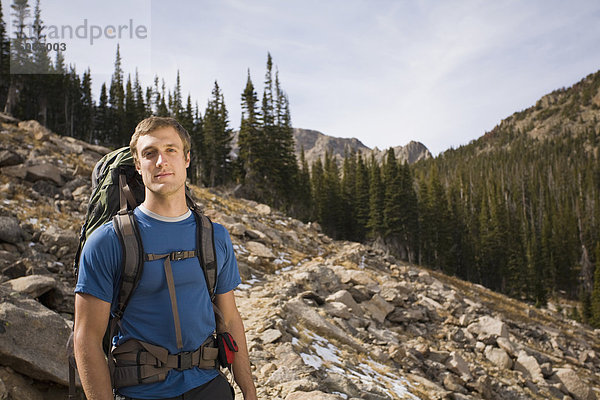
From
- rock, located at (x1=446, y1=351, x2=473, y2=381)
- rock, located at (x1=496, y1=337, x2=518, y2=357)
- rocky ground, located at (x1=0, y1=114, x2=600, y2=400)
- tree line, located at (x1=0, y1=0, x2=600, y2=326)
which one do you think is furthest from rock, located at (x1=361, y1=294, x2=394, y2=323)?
tree line, located at (x1=0, y1=0, x2=600, y2=326)

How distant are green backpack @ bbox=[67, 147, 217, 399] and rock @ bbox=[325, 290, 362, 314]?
10.7 metres

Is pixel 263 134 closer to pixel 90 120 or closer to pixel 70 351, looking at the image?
pixel 90 120

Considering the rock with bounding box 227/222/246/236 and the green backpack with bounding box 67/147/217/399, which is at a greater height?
the green backpack with bounding box 67/147/217/399

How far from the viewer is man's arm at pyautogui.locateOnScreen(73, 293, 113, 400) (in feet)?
6.56

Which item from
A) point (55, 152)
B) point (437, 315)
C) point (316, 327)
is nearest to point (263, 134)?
point (55, 152)

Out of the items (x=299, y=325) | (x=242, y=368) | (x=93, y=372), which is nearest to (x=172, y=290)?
(x=93, y=372)

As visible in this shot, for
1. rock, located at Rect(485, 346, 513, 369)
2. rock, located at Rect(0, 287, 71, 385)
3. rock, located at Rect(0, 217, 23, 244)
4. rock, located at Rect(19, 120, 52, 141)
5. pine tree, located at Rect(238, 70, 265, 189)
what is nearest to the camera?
rock, located at Rect(0, 287, 71, 385)

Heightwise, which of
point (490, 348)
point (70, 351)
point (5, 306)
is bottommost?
point (490, 348)

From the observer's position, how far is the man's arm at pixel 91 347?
2.00 meters

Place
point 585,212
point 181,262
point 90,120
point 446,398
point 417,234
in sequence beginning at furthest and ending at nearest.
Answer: point 585,212 < point 90,120 < point 417,234 < point 446,398 < point 181,262

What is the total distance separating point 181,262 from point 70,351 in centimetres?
93

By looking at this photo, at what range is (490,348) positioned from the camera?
14.4 meters

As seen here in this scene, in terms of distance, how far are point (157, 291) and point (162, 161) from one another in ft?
2.63

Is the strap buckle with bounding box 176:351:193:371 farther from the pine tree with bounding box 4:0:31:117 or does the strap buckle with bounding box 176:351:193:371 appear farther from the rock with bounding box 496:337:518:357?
the pine tree with bounding box 4:0:31:117
